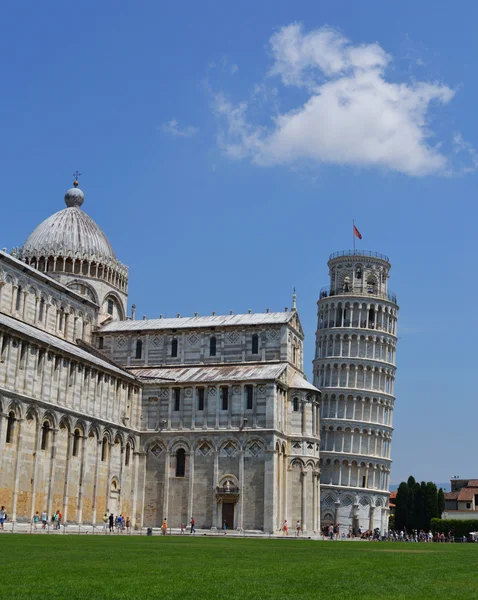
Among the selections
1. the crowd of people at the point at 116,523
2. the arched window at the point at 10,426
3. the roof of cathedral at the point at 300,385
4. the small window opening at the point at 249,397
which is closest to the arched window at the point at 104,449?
the crowd of people at the point at 116,523

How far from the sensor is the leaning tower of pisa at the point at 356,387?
98.2 meters

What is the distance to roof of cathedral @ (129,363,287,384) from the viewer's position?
223ft

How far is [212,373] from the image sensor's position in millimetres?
70062

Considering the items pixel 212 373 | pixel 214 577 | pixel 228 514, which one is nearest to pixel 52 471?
pixel 228 514

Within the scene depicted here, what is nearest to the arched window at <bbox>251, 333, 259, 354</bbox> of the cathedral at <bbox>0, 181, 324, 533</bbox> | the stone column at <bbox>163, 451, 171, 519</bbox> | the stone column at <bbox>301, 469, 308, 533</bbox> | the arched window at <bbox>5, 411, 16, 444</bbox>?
the cathedral at <bbox>0, 181, 324, 533</bbox>

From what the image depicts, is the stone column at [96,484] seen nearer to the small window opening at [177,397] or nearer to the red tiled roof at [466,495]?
the small window opening at [177,397]

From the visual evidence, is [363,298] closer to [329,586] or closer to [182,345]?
[182,345]

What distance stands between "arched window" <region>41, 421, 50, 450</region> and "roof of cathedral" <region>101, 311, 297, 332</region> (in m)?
20.1

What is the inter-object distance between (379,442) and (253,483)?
39876 mm

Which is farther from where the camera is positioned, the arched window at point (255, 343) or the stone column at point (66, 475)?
the arched window at point (255, 343)

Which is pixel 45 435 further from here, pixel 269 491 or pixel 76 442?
pixel 269 491

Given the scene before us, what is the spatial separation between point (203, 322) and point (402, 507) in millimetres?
40317

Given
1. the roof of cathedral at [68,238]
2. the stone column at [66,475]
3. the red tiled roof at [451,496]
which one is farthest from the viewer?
the red tiled roof at [451,496]

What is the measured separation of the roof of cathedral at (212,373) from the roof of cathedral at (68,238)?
1189 cm
